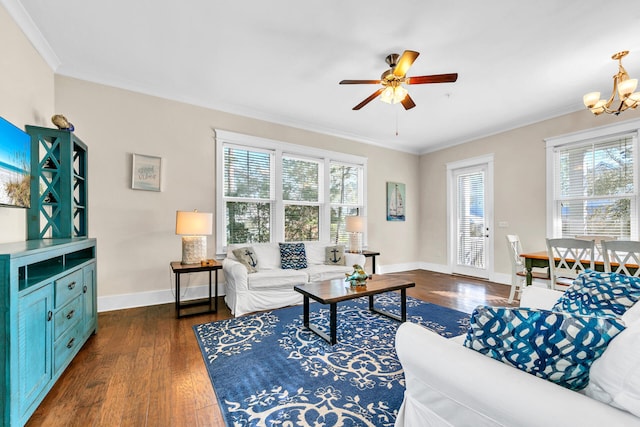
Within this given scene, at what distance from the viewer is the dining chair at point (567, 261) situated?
2.95 metres

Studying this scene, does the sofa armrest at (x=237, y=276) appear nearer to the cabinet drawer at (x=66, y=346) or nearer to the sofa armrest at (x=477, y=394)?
the cabinet drawer at (x=66, y=346)

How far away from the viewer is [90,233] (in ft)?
10.9

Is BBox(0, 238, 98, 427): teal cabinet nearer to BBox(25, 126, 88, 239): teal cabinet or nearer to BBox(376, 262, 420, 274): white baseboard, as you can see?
BBox(25, 126, 88, 239): teal cabinet

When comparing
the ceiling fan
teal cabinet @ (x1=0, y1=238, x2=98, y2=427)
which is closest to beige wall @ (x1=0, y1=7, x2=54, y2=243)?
teal cabinet @ (x1=0, y1=238, x2=98, y2=427)

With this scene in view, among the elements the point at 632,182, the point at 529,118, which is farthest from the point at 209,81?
the point at 632,182

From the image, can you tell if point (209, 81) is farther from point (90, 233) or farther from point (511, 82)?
point (511, 82)

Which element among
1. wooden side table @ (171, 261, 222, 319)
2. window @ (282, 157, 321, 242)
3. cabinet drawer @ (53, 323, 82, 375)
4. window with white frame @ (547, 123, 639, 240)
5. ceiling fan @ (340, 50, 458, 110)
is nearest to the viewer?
cabinet drawer @ (53, 323, 82, 375)

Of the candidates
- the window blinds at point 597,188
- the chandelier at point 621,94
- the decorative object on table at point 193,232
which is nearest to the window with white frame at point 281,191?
the decorative object on table at point 193,232

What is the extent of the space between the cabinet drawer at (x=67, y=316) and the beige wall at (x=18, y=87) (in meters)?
0.70

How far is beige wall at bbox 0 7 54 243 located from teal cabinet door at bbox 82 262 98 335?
57 centimetres

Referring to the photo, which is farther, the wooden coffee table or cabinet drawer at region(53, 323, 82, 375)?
the wooden coffee table

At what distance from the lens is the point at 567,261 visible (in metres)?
3.21

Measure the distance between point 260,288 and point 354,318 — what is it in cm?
116

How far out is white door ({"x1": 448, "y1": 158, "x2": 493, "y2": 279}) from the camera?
5.37m
